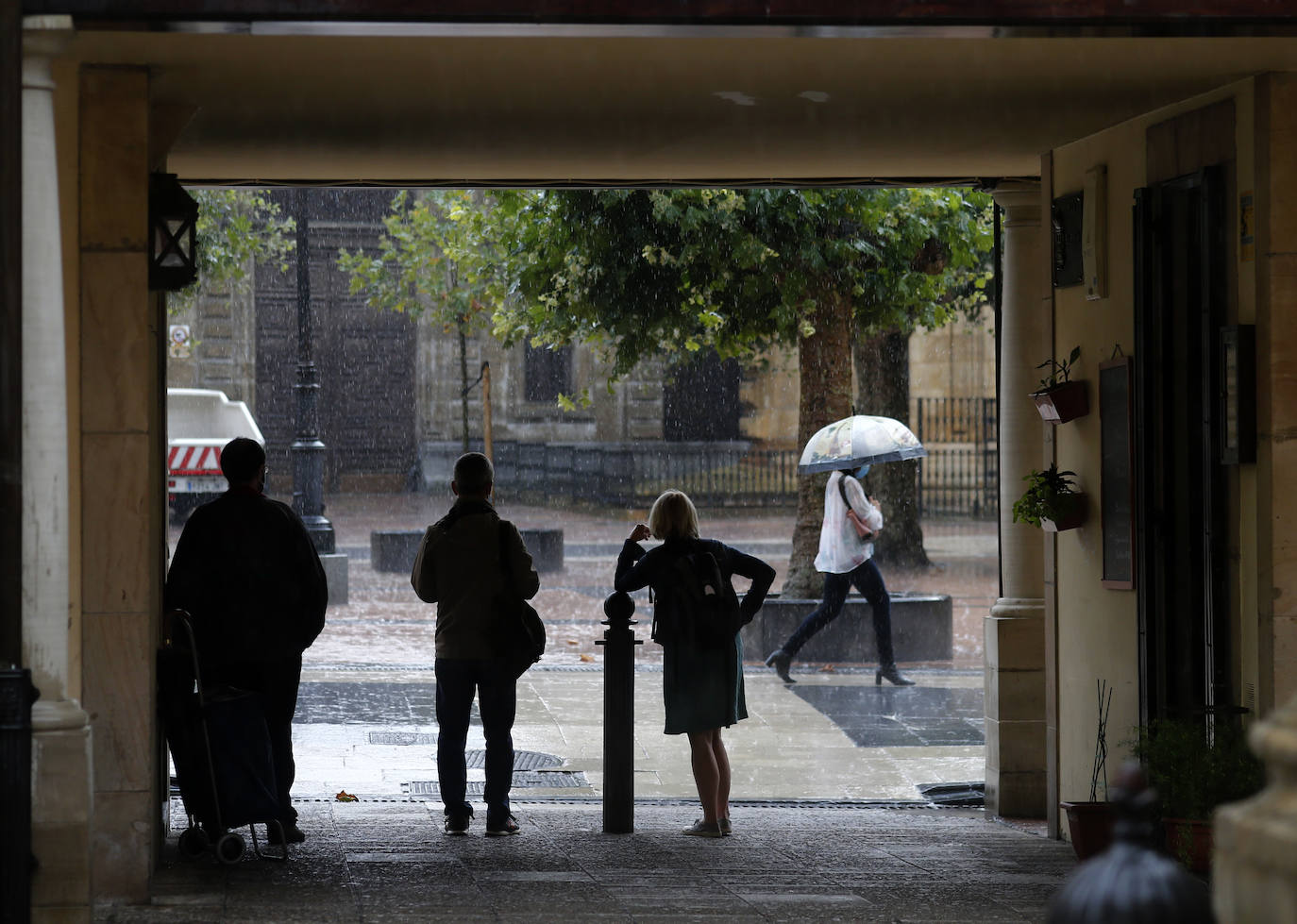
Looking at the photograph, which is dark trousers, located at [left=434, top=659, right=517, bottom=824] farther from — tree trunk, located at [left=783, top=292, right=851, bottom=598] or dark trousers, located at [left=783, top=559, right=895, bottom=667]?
tree trunk, located at [left=783, top=292, right=851, bottom=598]

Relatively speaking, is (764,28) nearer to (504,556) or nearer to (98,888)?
(504,556)

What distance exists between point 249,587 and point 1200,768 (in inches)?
149

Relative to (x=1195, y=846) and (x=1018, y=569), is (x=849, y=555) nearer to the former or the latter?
(x=1018, y=569)

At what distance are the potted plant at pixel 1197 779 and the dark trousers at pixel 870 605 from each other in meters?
6.95

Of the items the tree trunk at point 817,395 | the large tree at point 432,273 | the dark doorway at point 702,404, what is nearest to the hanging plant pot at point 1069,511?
the tree trunk at point 817,395

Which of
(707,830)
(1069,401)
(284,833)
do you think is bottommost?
(707,830)

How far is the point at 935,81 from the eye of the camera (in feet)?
22.1

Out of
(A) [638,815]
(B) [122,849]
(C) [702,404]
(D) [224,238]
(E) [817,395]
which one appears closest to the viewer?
(B) [122,849]

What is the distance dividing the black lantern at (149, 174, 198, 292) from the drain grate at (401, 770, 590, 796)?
3.56m

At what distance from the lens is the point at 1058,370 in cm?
837

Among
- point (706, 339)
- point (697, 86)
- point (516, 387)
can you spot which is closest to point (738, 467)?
point (516, 387)

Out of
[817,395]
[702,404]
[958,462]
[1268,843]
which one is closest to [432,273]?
[702,404]

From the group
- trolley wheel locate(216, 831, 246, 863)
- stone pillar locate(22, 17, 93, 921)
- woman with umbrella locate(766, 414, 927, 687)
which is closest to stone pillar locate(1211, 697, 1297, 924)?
stone pillar locate(22, 17, 93, 921)

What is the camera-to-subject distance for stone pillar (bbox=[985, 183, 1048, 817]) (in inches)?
366
